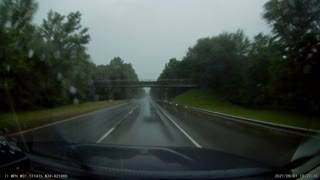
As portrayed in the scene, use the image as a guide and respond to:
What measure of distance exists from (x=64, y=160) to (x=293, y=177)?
97.1 inches

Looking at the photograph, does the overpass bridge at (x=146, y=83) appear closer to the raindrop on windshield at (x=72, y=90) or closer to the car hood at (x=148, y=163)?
the raindrop on windshield at (x=72, y=90)

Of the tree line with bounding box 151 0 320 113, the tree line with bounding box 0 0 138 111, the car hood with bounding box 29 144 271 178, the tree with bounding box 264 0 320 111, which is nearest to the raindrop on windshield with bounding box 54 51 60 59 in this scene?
the tree line with bounding box 0 0 138 111

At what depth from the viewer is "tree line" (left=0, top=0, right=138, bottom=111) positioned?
3788 cm

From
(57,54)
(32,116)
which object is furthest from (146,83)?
(32,116)

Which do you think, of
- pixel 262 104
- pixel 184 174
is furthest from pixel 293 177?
pixel 262 104

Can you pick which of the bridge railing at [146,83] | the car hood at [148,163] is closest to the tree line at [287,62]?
the car hood at [148,163]

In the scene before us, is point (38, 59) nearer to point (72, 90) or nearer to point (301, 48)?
point (72, 90)

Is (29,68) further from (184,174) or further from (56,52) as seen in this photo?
(184,174)

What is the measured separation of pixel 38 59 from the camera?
153 ft

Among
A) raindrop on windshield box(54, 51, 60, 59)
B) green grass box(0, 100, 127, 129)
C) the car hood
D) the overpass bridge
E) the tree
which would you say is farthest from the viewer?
the overpass bridge

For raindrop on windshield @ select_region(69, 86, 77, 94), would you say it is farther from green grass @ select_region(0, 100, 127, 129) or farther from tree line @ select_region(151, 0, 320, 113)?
tree line @ select_region(151, 0, 320, 113)

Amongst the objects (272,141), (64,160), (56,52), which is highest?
(56,52)

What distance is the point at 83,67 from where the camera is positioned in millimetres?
65188

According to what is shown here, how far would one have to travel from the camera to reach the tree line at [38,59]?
124 ft
